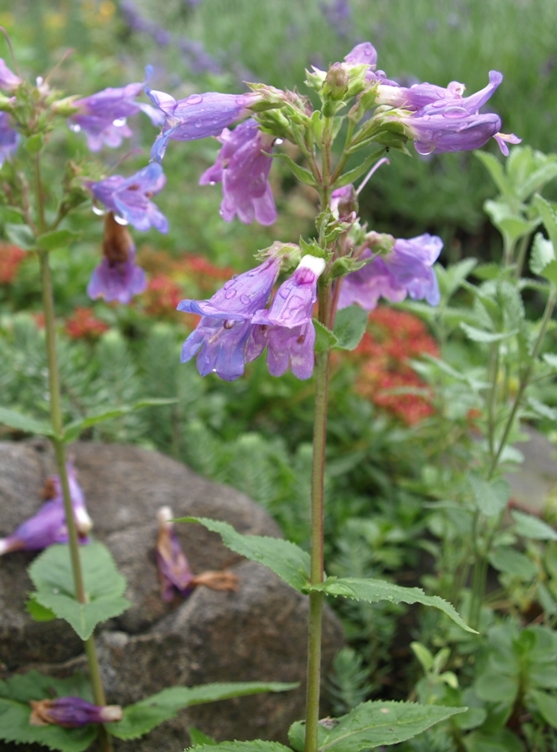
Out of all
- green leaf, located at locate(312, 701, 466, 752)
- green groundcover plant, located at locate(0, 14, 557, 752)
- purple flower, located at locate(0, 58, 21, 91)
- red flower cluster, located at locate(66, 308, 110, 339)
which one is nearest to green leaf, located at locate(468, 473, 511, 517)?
green groundcover plant, located at locate(0, 14, 557, 752)

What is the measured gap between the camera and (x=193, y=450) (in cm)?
262

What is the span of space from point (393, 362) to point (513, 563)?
1.53m

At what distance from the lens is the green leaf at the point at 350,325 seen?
127 cm

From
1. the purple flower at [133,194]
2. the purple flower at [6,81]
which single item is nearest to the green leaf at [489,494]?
the purple flower at [133,194]

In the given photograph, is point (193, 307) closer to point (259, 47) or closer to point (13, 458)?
point (13, 458)

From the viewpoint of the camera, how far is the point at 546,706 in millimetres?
1704

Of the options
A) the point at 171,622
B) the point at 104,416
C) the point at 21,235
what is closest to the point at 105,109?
the point at 21,235

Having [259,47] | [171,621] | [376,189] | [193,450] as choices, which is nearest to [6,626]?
[171,621]

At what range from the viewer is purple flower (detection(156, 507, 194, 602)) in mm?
1925

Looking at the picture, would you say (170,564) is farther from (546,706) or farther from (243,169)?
(243,169)

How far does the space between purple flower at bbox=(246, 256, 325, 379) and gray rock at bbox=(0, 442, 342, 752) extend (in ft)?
3.32

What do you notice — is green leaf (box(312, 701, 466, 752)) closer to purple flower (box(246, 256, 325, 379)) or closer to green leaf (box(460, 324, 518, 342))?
purple flower (box(246, 256, 325, 379))

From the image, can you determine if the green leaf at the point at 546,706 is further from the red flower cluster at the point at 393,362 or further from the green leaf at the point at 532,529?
the red flower cluster at the point at 393,362

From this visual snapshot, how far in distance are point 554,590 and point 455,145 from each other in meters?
1.57
